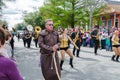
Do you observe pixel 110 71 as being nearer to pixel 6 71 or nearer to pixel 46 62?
pixel 46 62

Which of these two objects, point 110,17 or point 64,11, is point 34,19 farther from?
point 64,11

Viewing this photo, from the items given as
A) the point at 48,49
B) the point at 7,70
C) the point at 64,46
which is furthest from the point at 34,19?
the point at 7,70

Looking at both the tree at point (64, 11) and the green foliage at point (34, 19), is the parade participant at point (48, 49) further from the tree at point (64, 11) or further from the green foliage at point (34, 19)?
the green foliage at point (34, 19)

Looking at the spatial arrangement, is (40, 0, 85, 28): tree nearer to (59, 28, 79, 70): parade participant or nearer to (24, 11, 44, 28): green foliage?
(59, 28, 79, 70): parade participant

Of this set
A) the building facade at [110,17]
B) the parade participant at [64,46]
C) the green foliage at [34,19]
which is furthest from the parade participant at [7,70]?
the green foliage at [34,19]

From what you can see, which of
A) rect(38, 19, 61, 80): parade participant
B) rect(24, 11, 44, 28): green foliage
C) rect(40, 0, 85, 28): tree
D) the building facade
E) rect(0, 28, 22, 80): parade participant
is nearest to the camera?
rect(0, 28, 22, 80): parade participant

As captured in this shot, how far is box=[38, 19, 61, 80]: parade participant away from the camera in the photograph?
7465 millimetres

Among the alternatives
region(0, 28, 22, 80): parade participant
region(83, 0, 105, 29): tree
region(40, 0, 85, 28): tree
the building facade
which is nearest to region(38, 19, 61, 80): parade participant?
region(0, 28, 22, 80): parade participant

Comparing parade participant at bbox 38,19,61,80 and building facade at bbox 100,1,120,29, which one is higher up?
building facade at bbox 100,1,120,29

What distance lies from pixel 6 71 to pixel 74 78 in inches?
306

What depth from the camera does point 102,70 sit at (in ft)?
40.8

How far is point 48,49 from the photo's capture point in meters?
7.56

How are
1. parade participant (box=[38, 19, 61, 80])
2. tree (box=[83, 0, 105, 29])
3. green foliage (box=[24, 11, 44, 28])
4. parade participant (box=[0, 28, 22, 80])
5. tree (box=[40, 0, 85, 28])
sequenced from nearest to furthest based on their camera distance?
parade participant (box=[0, 28, 22, 80]) → parade participant (box=[38, 19, 61, 80]) → tree (box=[83, 0, 105, 29]) → tree (box=[40, 0, 85, 28]) → green foliage (box=[24, 11, 44, 28])

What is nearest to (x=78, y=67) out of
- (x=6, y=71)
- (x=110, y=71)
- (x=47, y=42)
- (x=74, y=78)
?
(x=110, y=71)
